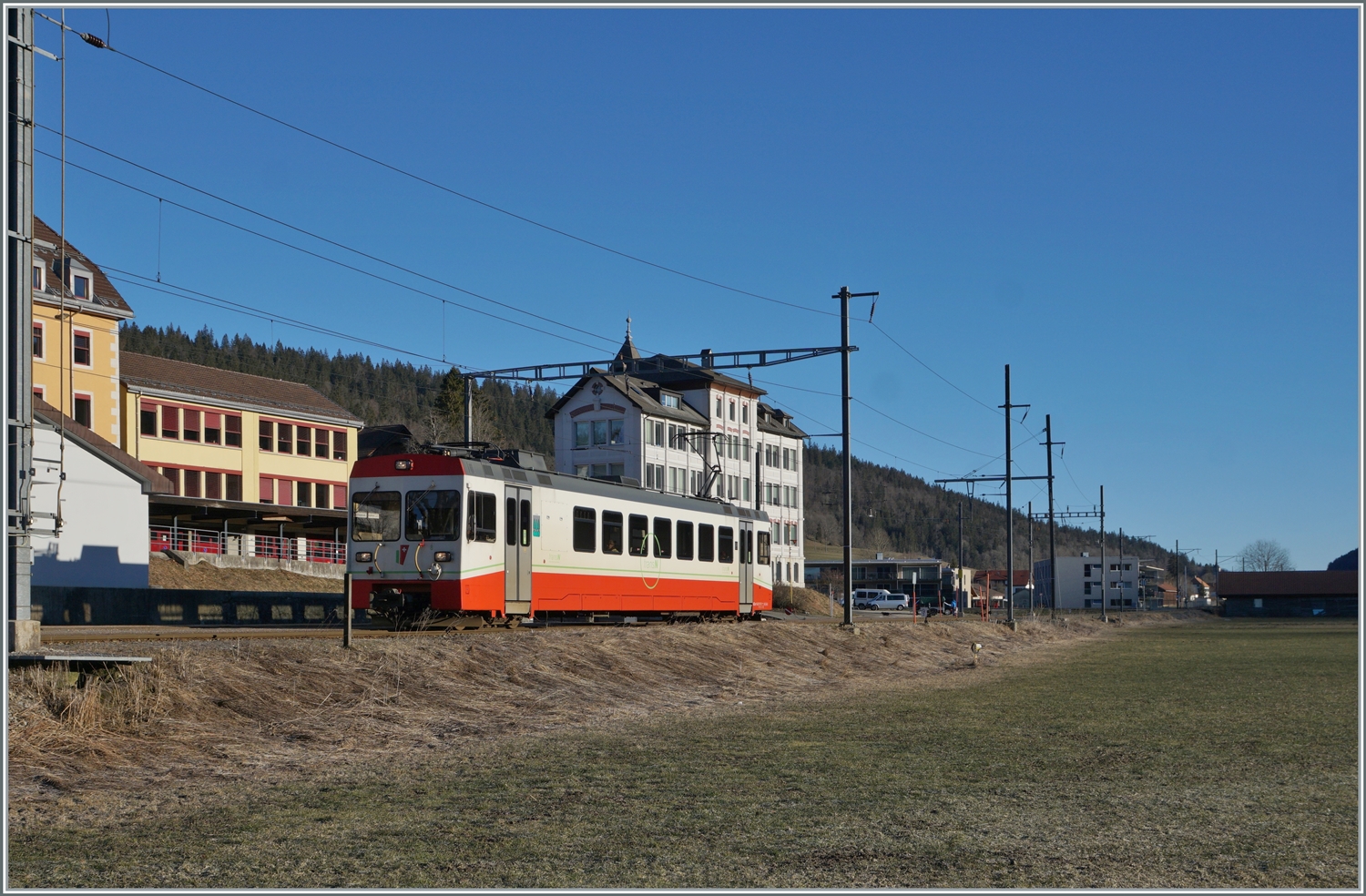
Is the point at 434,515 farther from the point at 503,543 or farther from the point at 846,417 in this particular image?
the point at 846,417

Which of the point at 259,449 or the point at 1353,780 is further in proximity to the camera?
the point at 259,449

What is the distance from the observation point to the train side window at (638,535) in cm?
2920

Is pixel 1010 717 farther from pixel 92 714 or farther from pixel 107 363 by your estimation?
pixel 107 363

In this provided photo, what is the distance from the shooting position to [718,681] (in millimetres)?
20609

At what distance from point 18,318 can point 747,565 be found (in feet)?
80.0

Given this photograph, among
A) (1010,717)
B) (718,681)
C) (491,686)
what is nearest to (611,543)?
(718,681)

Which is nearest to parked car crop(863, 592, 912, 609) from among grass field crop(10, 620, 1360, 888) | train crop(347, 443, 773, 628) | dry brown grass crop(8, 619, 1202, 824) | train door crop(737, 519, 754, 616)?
train door crop(737, 519, 754, 616)

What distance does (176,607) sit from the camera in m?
26.1

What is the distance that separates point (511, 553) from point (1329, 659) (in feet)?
59.7

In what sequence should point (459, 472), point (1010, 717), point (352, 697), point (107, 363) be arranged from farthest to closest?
point (107, 363), point (459, 472), point (1010, 717), point (352, 697)

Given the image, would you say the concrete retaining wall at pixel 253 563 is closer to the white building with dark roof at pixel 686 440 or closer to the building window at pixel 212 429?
the building window at pixel 212 429

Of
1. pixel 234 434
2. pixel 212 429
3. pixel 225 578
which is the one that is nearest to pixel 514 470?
pixel 225 578

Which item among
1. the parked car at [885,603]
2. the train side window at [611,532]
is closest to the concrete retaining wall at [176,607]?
the train side window at [611,532]

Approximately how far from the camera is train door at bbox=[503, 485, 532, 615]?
963 inches
